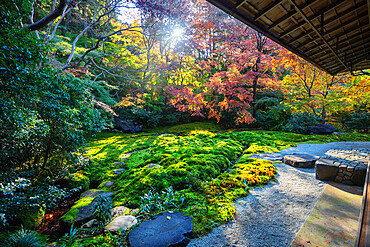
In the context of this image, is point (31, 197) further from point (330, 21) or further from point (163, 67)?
point (163, 67)

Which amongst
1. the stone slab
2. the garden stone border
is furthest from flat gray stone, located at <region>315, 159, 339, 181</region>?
the stone slab

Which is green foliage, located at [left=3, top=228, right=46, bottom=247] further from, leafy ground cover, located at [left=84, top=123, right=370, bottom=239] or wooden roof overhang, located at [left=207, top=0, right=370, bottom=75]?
wooden roof overhang, located at [left=207, top=0, right=370, bottom=75]

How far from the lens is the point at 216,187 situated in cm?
265

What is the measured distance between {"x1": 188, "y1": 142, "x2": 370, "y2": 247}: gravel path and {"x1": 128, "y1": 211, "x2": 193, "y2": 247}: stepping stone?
0.46ft

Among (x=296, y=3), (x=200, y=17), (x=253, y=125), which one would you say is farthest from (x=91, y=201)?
(x=200, y=17)

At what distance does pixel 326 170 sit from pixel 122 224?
3820mm

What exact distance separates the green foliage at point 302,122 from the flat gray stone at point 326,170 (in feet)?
21.7

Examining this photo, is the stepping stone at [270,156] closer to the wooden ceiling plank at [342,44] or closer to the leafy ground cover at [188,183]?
the leafy ground cover at [188,183]

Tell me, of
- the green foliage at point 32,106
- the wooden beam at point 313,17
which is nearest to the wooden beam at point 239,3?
the wooden beam at point 313,17

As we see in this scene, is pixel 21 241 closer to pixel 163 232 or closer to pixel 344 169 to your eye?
pixel 163 232

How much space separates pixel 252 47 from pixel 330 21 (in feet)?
22.8

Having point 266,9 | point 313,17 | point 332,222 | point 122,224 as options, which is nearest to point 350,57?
point 313,17

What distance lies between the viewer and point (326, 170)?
300 cm

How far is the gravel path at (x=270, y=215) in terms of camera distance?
1577 millimetres
